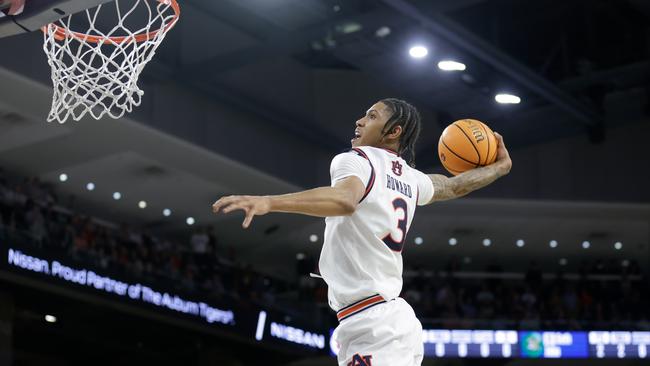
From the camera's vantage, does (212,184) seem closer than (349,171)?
No

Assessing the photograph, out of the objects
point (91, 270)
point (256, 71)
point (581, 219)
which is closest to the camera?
point (91, 270)

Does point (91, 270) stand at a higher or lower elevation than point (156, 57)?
lower

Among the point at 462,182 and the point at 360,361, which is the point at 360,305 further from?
the point at 462,182

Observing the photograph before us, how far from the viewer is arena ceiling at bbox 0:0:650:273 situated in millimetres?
17953

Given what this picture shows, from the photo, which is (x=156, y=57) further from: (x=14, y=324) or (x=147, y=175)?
(x=14, y=324)

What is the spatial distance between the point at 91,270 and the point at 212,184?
4736mm

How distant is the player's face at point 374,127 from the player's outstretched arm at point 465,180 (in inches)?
17.5

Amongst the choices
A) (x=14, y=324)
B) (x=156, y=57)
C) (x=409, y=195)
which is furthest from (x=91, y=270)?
(x=409, y=195)

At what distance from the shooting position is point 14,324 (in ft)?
73.3

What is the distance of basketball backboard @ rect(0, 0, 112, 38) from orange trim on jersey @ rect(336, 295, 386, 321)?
252cm

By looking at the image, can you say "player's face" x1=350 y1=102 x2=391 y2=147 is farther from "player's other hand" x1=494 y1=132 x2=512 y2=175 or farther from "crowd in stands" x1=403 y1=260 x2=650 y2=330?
"crowd in stands" x1=403 y1=260 x2=650 y2=330

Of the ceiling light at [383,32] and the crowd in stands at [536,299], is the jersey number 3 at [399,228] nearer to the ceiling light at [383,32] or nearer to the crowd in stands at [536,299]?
the ceiling light at [383,32]

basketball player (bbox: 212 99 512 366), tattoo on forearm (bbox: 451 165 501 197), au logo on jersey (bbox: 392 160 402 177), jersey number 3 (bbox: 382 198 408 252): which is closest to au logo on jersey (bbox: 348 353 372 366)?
basketball player (bbox: 212 99 512 366)

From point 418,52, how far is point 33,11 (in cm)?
1257
